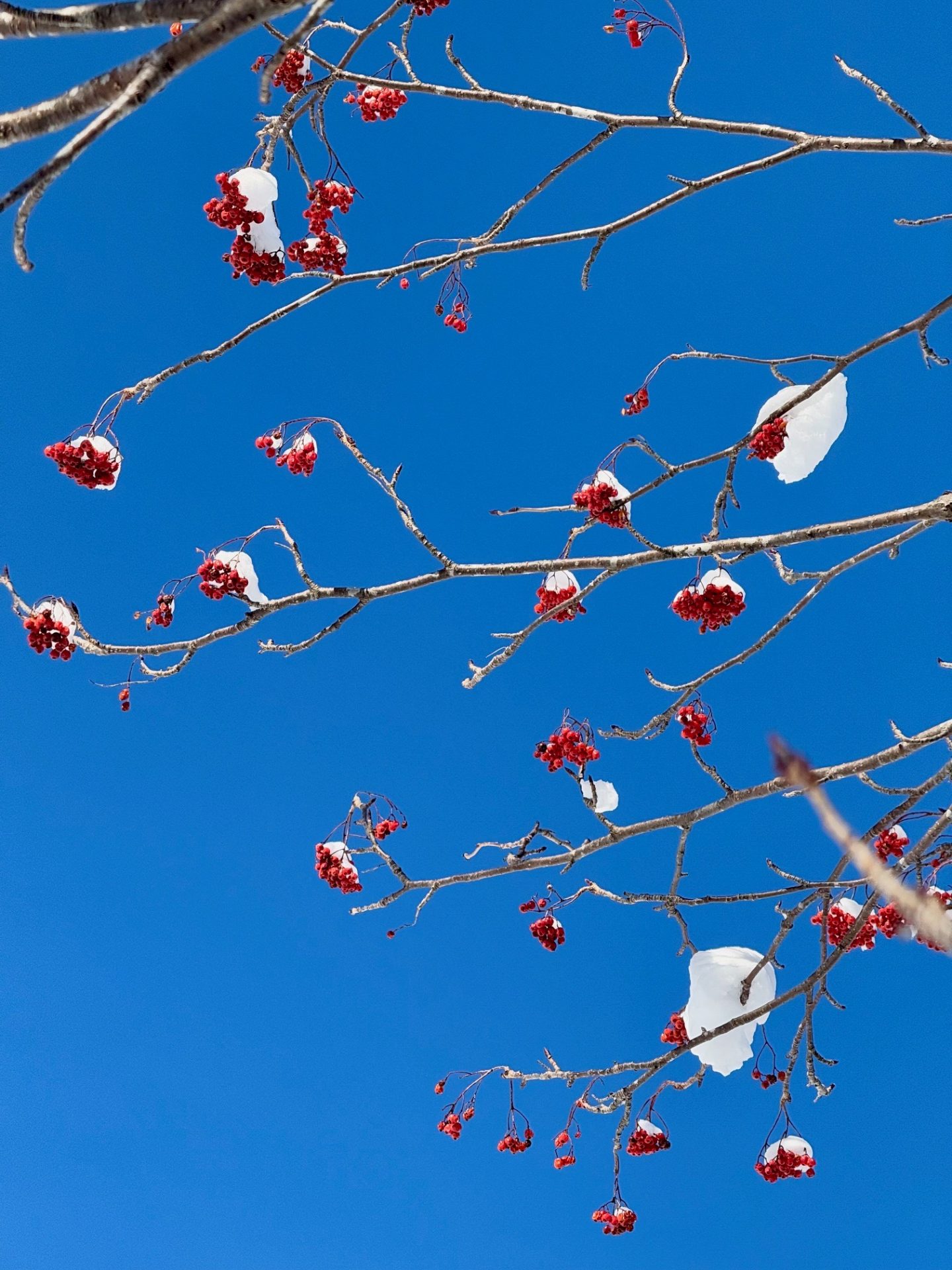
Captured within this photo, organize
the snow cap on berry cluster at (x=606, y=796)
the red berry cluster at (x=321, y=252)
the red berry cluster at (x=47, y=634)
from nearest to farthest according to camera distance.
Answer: the red berry cluster at (x=47, y=634), the red berry cluster at (x=321, y=252), the snow cap on berry cluster at (x=606, y=796)

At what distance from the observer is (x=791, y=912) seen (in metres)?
4.31

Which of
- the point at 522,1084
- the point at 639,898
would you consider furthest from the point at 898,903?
the point at 522,1084

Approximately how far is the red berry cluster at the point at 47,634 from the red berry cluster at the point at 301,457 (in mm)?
1624

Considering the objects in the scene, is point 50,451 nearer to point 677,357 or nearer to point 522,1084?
point 677,357

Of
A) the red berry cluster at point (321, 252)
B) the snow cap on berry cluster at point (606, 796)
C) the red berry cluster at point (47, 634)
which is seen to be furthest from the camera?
the snow cap on berry cluster at point (606, 796)

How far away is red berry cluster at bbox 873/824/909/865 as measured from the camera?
4.59 m

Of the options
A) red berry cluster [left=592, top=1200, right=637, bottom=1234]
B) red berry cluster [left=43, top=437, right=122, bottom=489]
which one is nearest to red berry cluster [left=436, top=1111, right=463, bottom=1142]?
red berry cluster [left=592, top=1200, right=637, bottom=1234]

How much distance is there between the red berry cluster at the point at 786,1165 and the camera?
4.69 m

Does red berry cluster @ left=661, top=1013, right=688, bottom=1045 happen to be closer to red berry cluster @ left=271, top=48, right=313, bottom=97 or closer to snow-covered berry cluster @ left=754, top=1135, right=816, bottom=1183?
snow-covered berry cluster @ left=754, top=1135, right=816, bottom=1183

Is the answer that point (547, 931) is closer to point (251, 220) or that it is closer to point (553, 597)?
point (553, 597)

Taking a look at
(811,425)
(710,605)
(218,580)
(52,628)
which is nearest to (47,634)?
(52,628)

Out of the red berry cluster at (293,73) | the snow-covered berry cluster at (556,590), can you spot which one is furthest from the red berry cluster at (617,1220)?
the red berry cluster at (293,73)

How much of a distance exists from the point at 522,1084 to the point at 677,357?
3711 millimetres

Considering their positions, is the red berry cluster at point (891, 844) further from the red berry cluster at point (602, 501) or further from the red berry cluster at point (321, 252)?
the red berry cluster at point (321, 252)
